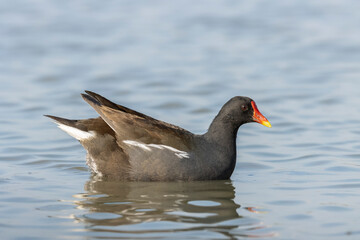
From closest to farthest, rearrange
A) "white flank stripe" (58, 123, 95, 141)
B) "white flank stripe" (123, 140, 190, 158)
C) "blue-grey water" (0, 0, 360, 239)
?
"blue-grey water" (0, 0, 360, 239), "white flank stripe" (123, 140, 190, 158), "white flank stripe" (58, 123, 95, 141)

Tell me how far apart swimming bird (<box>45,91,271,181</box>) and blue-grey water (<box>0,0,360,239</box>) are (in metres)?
0.17

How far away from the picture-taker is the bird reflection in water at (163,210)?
21.7 ft

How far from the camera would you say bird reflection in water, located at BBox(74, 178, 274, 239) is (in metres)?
6.61

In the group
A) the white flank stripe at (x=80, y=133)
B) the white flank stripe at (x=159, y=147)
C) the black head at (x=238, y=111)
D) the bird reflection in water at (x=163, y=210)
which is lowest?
the bird reflection in water at (x=163, y=210)

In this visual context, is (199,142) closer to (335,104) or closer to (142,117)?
(142,117)

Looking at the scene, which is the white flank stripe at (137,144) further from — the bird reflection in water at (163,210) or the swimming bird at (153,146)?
the bird reflection in water at (163,210)

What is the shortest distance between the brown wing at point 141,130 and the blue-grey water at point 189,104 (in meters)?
0.52

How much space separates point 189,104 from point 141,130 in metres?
4.11

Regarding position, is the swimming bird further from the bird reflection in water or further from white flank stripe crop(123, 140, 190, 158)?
the bird reflection in water

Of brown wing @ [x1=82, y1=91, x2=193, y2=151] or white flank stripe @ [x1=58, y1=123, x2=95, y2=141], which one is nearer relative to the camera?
brown wing @ [x1=82, y1=91, x2=193, y2=151]

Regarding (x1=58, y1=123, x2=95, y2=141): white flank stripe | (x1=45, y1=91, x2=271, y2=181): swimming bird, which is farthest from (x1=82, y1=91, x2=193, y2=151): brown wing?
(x1=58, y1=123, x2=95, y2=141): white flank stripe

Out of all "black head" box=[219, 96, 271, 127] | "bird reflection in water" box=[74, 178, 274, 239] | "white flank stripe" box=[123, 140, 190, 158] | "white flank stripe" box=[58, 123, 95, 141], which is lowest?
"bird reflection in water" box=[74, 178, 274, 239]

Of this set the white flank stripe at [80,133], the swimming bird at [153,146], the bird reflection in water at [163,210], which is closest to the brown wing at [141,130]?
the swimming bird at [153,146]

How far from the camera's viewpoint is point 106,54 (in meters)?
15.6
